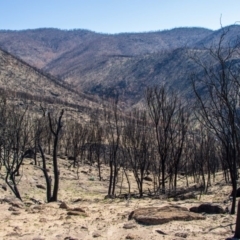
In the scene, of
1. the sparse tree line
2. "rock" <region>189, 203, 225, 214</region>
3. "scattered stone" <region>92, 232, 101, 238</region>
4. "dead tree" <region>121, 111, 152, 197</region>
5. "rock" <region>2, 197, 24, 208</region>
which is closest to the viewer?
"scattered stone" <region>92, 232, 101, 238</region>

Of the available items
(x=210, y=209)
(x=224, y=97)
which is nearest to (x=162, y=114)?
(x=210, y=209)

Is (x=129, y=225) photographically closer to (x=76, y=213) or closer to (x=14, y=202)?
(x=76, y=213)

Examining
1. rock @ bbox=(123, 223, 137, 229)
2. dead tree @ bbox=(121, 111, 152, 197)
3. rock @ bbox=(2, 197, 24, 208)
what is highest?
dead tree @ bbox=(121, 111, 152, 197)

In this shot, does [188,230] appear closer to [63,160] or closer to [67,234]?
[67,234]

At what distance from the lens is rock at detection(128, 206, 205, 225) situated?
10656 millimetres

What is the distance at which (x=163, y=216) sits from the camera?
10797 millimetres

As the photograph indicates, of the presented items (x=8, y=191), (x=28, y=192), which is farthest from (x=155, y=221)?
(x=28, y=192)

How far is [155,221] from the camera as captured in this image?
1060cm

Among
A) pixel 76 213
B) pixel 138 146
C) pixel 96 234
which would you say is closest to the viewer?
pixel 96 234

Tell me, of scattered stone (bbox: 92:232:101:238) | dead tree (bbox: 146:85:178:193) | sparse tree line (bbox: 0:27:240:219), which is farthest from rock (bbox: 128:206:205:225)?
dead tree (bbox: 146:85:178:193)

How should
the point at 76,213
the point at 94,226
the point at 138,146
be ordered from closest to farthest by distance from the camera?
the point at 94,226 → the point at 76,213 → the point at 138,146

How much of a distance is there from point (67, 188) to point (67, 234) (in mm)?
21957

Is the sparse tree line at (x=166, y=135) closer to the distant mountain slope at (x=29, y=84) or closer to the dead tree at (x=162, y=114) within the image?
the dead tree at (x=162, y=114)

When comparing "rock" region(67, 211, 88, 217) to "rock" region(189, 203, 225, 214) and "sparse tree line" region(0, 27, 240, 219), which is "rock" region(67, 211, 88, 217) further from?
"sparse tree line" region(0, 27, 240, 219)
